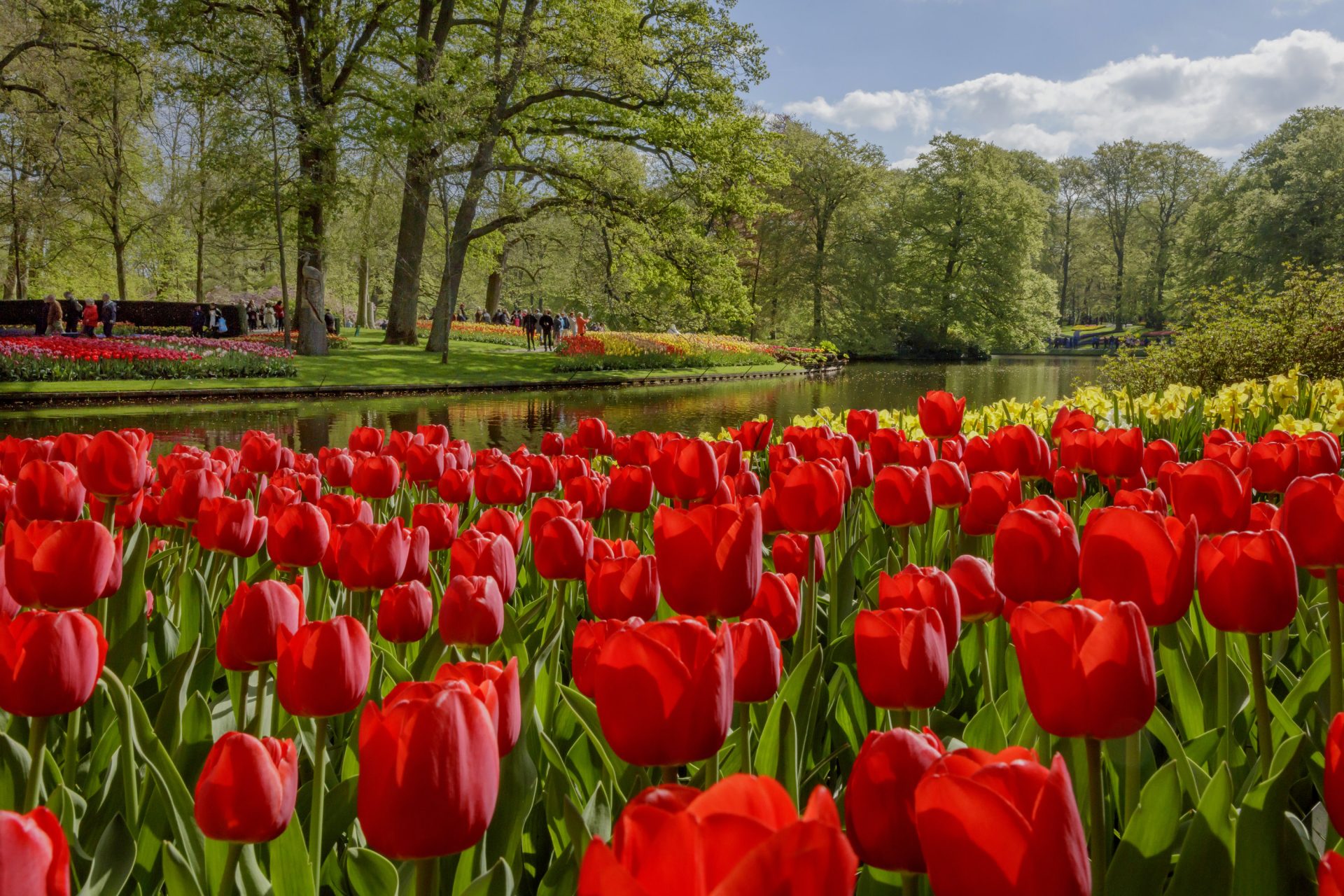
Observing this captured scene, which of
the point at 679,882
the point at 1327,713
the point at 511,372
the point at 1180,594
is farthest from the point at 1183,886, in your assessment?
the point at 511,372

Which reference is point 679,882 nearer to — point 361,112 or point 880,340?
point 361,112

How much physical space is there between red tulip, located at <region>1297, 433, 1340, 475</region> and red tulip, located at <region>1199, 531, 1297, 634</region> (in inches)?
51.3

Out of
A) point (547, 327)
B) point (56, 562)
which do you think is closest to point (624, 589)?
point (56, 562)

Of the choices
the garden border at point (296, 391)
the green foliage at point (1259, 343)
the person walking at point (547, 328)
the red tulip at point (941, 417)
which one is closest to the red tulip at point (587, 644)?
the red tulip at point (941, 417)

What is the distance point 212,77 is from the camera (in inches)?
786

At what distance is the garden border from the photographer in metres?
15.3

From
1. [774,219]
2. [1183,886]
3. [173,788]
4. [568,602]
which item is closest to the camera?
[1183,886]

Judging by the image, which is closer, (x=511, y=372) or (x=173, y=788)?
(x=173, y=788)

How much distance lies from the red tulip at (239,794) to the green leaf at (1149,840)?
2.73 feet

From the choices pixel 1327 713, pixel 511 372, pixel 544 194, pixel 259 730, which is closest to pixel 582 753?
pixel 259 730

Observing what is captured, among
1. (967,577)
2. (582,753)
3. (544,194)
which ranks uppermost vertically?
(544,194)

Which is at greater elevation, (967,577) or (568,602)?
(967,577)

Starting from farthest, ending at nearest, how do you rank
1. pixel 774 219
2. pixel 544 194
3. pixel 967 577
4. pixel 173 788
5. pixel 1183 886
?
1. pixel 774 219
2. pixel 544 194
3. pixel 967 577
4. pixel 173 788
5. pixel 1183 886

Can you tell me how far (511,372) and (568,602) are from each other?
68.6 feet
